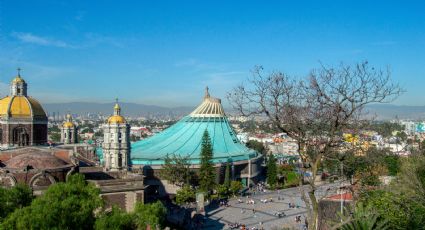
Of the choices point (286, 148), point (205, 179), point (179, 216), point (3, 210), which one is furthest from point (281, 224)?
point (286, 148)

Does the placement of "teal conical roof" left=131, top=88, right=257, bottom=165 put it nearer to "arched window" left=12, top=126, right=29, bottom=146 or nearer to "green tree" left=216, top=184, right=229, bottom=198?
"green tree" left=216, top=184, right=229, bottom=198

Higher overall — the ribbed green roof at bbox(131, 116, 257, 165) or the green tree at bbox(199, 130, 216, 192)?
the ribbed green roof at bbox(131, 116, 257, 165)

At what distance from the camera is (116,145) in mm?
24203

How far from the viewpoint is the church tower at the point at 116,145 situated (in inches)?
953

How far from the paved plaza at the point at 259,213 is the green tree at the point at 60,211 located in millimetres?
10024

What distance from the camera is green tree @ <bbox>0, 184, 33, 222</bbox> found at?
11.9 m

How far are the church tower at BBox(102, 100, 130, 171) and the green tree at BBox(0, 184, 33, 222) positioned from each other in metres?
10.8

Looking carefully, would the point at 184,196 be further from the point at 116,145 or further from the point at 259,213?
the point at 116,145

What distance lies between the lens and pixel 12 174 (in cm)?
1753

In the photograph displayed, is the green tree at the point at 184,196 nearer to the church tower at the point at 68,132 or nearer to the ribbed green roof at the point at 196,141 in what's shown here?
the ribbed green roof at the point at 196,141

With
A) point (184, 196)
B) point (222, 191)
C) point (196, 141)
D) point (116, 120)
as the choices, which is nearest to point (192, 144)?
point (196, 141)

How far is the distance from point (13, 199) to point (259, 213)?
15005 millimetres

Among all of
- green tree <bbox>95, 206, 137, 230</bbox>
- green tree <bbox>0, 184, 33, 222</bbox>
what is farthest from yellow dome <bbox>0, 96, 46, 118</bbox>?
green tree <bbox>95, 206, 137, 230</bbox>

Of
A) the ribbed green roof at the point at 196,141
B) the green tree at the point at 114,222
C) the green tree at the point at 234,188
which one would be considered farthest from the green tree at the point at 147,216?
the ribbed green roof at the point at 196,141
